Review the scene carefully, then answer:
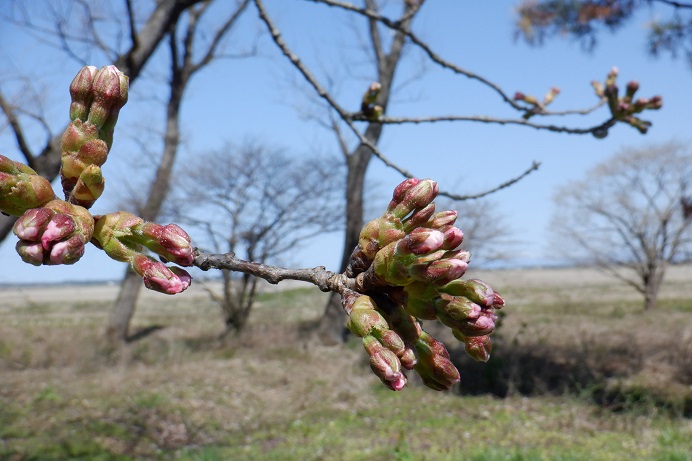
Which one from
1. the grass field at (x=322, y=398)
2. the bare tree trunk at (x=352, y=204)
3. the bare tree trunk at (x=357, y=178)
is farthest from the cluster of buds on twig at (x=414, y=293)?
the bare tree trunk at (x=352, y=204)

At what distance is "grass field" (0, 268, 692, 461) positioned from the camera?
23.3ft

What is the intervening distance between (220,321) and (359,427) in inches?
378

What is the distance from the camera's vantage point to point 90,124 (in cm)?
88

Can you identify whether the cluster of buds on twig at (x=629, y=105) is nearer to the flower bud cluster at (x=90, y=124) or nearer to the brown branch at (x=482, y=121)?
the brown branch at (x=482, y=121)

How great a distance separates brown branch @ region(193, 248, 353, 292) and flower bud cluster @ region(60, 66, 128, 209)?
0.17m

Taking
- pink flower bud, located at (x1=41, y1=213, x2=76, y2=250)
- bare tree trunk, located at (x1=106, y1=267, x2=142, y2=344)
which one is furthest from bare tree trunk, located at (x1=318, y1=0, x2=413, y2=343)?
pink flower bud, located at (x1=41, y1=213, x2=76, y2=250)

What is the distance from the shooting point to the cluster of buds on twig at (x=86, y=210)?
704mm

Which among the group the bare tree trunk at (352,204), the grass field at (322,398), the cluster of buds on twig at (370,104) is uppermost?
the bare tree trunk at (352,204)

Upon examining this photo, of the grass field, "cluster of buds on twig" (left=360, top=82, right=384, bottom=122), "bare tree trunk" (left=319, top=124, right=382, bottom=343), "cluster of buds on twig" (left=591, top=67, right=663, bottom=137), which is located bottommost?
the grass field

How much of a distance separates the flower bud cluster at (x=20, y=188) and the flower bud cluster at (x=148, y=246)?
7 cm

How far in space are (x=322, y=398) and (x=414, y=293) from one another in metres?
9.56

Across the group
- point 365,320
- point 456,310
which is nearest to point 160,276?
point 365,320

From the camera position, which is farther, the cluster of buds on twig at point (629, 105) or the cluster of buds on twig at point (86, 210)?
the cluster of buds on twig at point (629, 105)

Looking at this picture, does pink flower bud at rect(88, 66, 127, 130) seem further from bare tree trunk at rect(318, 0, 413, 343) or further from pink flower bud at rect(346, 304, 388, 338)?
bare tree trunk at rect(318, 0, 413, 343)
